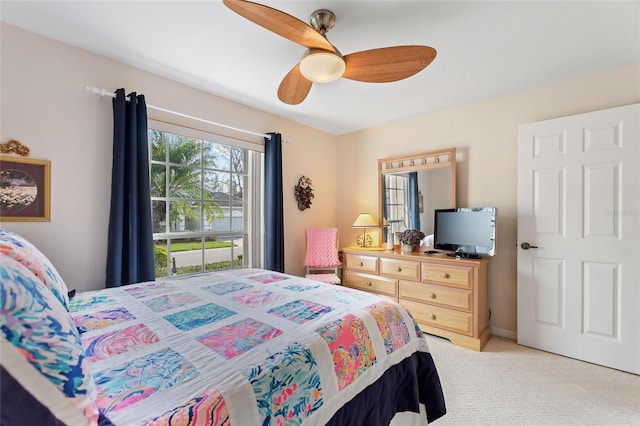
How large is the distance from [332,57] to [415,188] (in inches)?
86.1

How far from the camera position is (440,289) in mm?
2709

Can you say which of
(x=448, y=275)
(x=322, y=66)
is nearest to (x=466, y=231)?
(x=448, y=275)

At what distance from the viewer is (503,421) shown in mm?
1648

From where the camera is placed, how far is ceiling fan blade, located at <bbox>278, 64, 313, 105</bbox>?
1.85 m

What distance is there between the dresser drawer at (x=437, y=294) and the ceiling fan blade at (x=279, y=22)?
7.74ft

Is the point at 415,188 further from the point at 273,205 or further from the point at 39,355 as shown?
the point at 39,355

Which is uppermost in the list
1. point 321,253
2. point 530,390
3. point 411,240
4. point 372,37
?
point 372,37

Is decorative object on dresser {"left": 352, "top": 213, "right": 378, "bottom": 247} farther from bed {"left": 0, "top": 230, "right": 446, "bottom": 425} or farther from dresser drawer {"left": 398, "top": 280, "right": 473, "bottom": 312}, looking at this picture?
bed {"left": 0, "top": 230, "right": 446, "bottom": 425}

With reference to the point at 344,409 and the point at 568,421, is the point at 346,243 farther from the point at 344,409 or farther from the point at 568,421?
the point at 344,409

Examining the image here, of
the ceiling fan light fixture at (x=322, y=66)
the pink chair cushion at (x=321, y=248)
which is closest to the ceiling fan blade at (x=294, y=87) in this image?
the ceiling fan light fixture at (x=322, y=66)

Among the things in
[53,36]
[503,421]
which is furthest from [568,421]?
[53,36]

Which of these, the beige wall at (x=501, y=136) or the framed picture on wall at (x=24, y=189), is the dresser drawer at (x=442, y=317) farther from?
the framed picture on wall at (x=24, y=189)

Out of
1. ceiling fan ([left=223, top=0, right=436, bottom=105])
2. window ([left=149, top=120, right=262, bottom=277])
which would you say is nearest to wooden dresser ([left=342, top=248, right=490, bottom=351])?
window ([left=149, top=120, right=262, bottom=277])

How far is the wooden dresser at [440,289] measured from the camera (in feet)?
8.32
